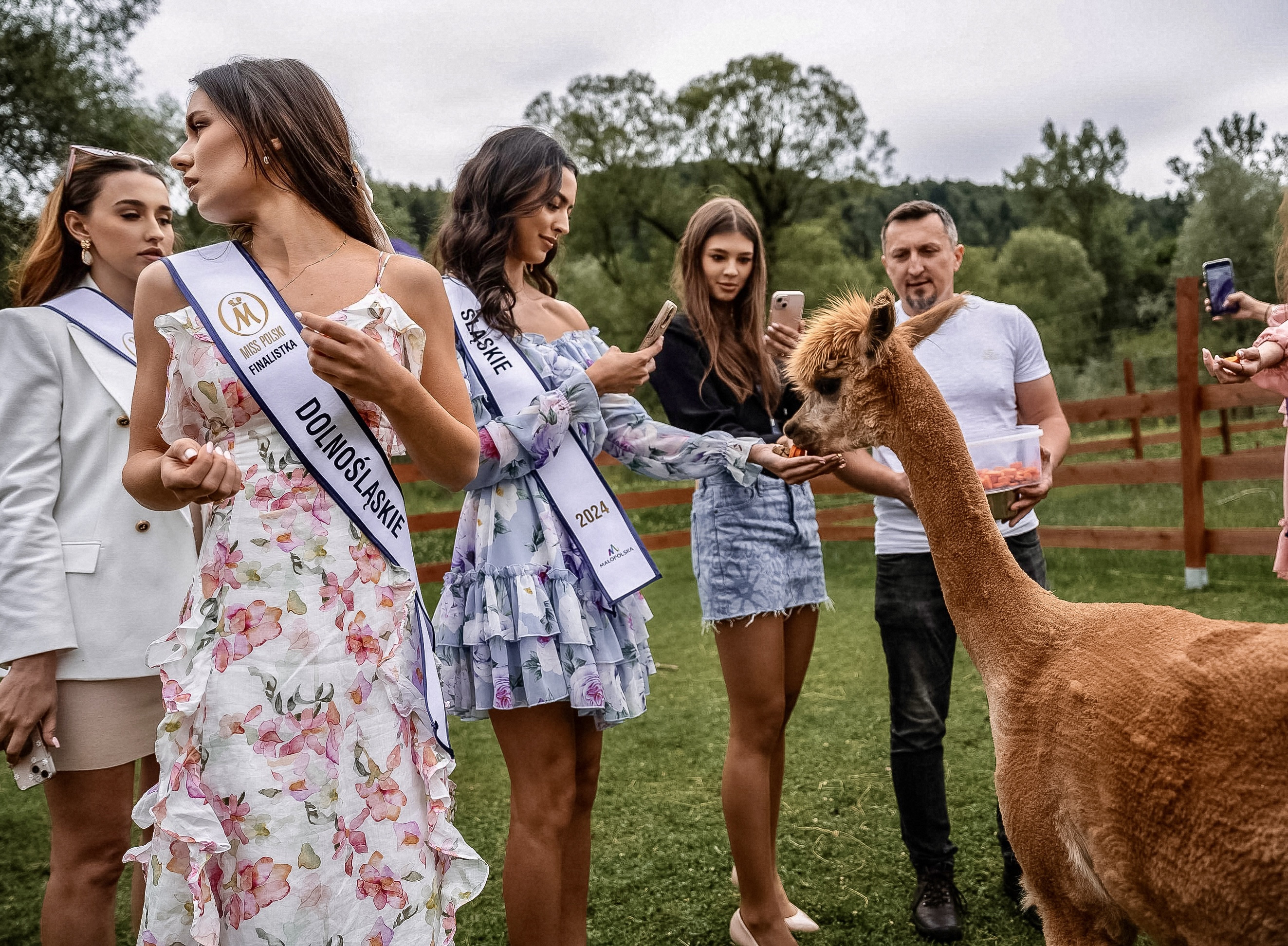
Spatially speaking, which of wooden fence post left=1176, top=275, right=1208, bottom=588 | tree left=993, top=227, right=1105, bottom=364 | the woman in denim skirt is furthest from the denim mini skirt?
tree left=993, top=227, right=1105, bottom=364

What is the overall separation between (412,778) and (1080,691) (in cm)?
131

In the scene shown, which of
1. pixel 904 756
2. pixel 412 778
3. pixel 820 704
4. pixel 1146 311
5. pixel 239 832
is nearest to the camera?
pixel 239 832

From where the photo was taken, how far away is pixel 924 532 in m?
3.14

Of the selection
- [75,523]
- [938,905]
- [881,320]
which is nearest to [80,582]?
[75,523]

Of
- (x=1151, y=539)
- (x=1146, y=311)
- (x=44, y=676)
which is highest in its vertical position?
(x=1146, y=311)

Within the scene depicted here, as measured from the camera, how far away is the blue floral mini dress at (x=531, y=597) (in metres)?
2.25

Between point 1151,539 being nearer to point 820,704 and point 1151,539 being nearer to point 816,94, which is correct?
point 820,704

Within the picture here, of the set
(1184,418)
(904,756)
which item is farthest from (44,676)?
(1184,418)

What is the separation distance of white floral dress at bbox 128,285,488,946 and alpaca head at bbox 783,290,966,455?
1130 millimetres

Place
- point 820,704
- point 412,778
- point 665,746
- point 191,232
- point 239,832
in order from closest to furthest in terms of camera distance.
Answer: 1. point 239,832
2. point 412,778
3. point 665,746
4. point 820,704
5. point 191,232

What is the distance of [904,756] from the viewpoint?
3250 millimetres

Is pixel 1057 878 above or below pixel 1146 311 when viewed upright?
below

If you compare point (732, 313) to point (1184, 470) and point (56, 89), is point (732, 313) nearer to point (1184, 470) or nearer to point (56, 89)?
point (1184, 470)

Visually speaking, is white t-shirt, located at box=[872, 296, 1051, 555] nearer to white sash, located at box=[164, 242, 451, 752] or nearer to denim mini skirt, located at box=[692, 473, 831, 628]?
denim mini skirt, located at box=[692, 473, 831, 628]
